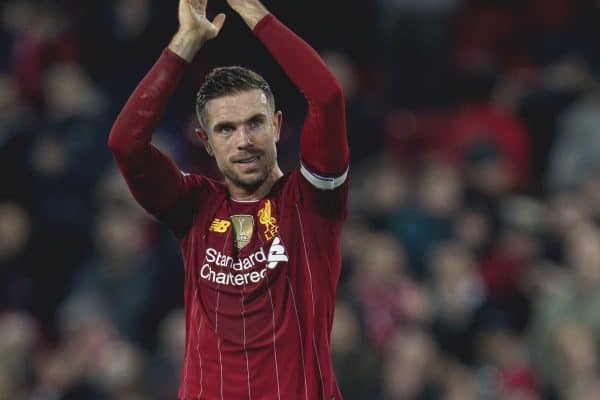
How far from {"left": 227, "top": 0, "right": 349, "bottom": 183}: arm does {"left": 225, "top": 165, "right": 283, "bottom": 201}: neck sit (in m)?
0.22

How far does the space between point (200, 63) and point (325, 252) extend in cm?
596

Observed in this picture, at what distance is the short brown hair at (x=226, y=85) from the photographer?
183 inches

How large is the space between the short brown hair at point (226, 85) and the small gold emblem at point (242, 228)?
1.16 feet

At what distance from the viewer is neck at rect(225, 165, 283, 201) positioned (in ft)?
15.8

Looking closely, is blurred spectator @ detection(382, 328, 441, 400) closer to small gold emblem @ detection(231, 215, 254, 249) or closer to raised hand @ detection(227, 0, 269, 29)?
small gold emblem @ detection(231, 215, 254, 249)

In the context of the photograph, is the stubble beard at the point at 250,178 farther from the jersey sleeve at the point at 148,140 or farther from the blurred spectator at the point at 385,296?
the blurred spectator at the point at 385,296

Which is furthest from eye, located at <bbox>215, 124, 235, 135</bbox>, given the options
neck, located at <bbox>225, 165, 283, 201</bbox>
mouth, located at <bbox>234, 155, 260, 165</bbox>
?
neck, located at <bbox>225, 165, 283, 201</bbox>

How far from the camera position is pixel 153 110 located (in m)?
4.59

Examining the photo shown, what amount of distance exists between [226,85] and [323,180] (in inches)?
18.8

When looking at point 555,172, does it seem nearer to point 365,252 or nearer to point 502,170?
point 502,170

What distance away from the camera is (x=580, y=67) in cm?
1080

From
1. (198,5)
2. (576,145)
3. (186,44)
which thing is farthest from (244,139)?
(576,145)

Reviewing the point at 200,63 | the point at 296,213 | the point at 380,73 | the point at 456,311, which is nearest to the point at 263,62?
the point at 200,63

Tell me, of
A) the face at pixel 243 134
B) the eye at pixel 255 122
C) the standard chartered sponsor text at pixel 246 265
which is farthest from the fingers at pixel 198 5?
the standard chartered sponsor text at pixel 246 265
